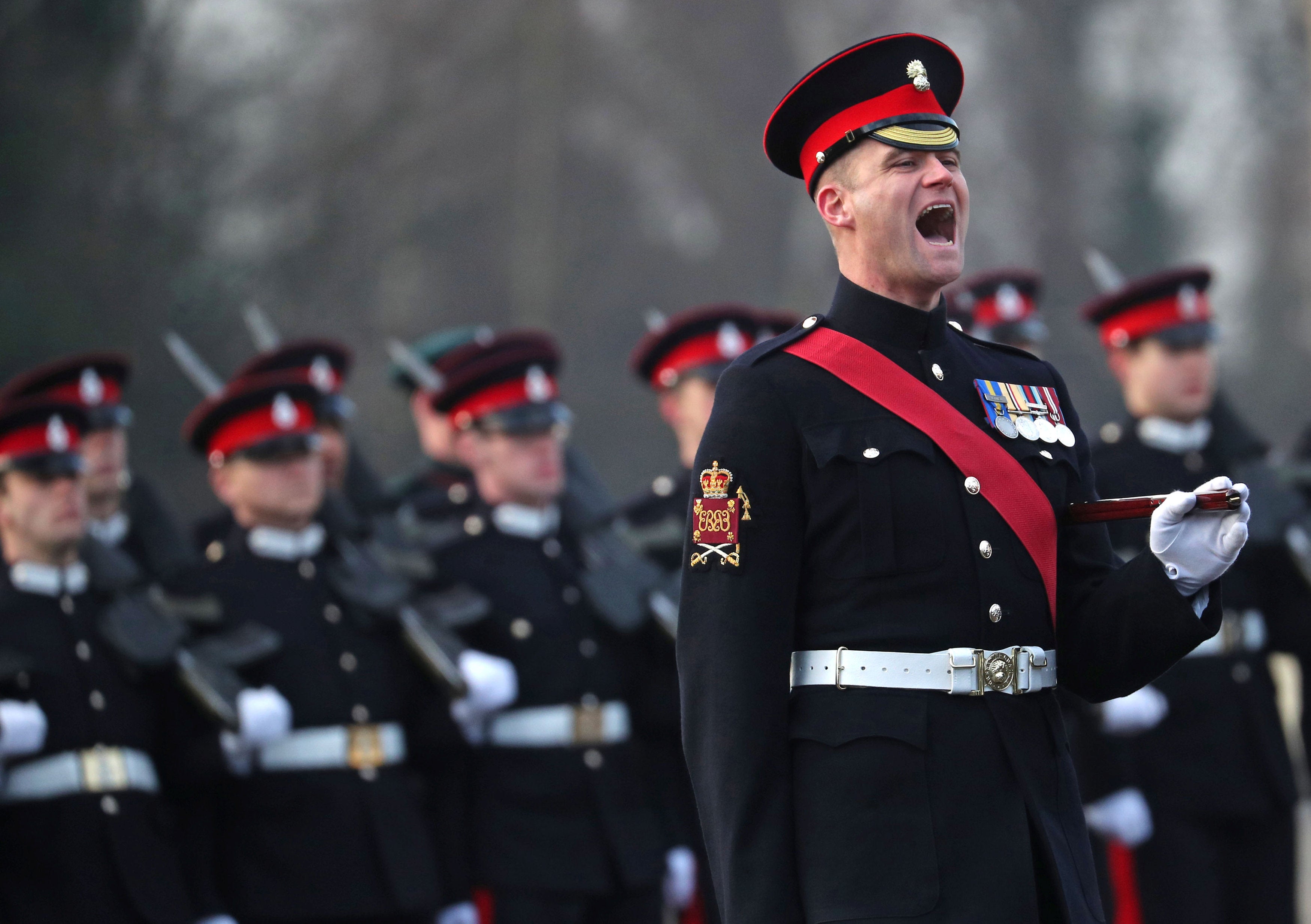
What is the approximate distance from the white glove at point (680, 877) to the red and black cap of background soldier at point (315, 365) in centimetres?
208

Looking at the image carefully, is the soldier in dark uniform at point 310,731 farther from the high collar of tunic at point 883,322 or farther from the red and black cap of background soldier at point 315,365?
the high collar of tunic at point 883,322

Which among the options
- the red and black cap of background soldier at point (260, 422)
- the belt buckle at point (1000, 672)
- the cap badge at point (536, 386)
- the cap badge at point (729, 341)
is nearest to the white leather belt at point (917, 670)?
the belt buckle at point (1000, 672)

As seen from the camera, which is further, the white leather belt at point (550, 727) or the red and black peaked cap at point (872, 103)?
the white leather belt at point (550, 727)

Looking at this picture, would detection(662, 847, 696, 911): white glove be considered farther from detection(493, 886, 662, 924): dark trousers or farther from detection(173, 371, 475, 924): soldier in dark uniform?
detection(173, 371, 475, 924): soldier in dark uniform

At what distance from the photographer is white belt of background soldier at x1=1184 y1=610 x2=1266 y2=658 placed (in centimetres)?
632

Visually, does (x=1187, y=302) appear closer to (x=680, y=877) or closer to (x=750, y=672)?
(x=680, y=877)

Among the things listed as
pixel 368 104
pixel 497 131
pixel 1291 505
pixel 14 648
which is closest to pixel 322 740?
pixel 14 648

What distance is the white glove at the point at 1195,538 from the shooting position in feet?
9.12

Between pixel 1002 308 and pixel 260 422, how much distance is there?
127 inches

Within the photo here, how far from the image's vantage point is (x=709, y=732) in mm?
2791

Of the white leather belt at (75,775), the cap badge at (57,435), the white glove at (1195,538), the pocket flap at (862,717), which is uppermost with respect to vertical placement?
the cap badge at (57,435)

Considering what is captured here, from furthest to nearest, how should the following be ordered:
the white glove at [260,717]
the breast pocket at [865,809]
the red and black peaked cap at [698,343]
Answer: the red and black peaked cap at [698,343] < the white glove at [260,717] < the breast pocket at [865,809]

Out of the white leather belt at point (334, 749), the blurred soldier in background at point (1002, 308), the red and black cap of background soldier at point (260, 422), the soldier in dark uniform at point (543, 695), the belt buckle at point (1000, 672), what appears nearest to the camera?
the belt buckle at point (1000, 672)

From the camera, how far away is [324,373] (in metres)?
7.68
